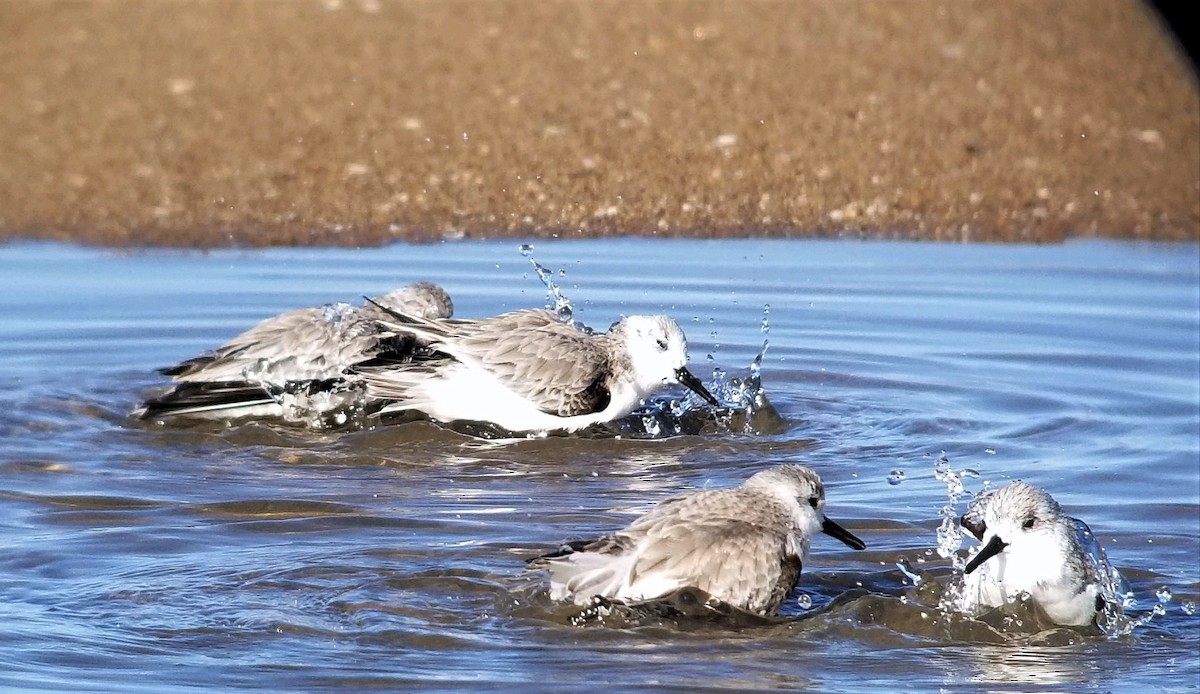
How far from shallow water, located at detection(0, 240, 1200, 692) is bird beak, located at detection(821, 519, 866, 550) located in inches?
6.4

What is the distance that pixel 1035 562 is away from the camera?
24.3 feet

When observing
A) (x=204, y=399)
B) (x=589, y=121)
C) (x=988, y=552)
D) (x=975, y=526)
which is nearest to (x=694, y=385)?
(x=204, y=399)

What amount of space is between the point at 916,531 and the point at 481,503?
75.7 inches

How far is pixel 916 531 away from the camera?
832 centimetres

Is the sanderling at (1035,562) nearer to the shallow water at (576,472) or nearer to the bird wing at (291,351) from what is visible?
the shallow water at (576,472)

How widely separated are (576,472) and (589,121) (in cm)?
774

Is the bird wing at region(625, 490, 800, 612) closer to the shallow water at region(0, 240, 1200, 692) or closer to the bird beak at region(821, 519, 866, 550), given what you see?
the shallow water at region(0, 240, 1200, 692)

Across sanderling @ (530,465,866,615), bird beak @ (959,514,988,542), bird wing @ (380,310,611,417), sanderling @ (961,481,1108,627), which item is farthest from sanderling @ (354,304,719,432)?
sanderling @ (961,481,1108,627)

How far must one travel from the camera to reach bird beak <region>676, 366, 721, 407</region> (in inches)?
405

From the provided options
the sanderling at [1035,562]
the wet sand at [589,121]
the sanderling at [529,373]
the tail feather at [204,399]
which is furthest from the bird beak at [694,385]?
the wet sand at [589,121]

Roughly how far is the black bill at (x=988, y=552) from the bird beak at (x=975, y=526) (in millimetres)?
160

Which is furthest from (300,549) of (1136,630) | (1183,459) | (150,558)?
(1183,459)

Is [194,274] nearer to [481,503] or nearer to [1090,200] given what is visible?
[481,503]

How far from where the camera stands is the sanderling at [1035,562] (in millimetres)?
7273
